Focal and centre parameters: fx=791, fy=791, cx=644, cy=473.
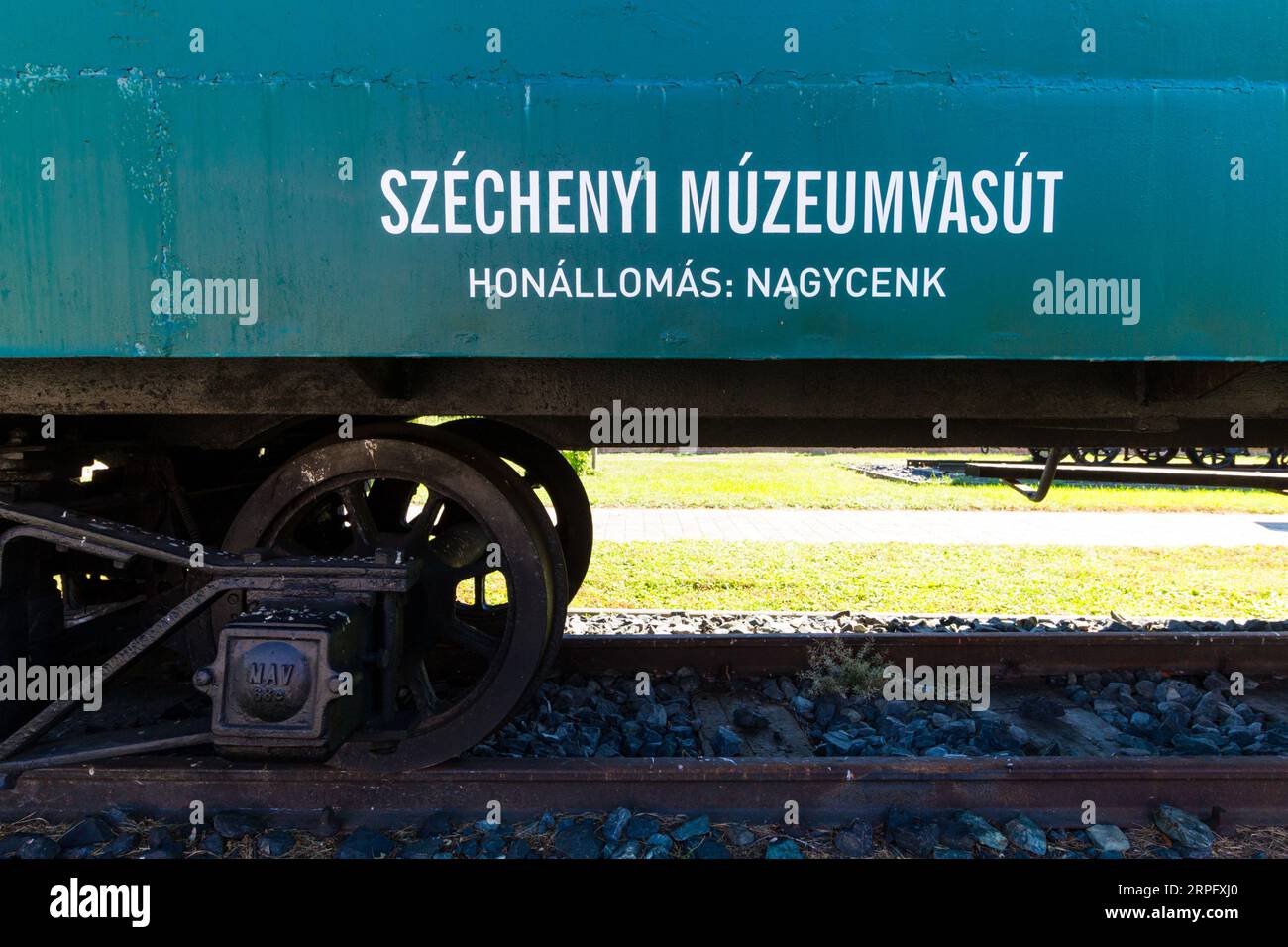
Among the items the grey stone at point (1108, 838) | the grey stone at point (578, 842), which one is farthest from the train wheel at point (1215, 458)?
the grey stone at point (578, 842)

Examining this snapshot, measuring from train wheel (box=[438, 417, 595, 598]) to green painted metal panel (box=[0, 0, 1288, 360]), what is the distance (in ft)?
4.95

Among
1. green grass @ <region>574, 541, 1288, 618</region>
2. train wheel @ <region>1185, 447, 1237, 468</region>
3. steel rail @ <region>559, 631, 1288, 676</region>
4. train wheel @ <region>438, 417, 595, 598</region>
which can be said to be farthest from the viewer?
train wheel @ <region>1185, 447, 1237, 468</region>

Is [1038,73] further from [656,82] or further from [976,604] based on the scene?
[976,604]

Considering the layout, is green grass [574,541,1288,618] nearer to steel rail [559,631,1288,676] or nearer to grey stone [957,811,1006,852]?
steel rail [559,631,1288,676]

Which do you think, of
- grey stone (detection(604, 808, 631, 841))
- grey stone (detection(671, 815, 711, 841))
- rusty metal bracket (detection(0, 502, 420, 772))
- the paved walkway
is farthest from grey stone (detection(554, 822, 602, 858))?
the paved walkway

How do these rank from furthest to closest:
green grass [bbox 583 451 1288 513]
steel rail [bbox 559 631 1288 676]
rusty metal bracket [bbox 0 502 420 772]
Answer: green grass [bbox 583 451 1288 513], steel rail [bbox 559 631 1288 676], rusty metal bracket [bbox 0 502 420 772]

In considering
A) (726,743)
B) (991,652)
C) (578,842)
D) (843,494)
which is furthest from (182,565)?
(843,494)

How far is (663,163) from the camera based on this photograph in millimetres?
2209

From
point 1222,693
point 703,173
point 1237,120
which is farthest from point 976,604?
point 703,173

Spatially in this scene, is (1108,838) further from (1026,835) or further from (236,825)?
(236,825)

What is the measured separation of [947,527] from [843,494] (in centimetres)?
307

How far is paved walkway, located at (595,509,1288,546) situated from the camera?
8641 mm

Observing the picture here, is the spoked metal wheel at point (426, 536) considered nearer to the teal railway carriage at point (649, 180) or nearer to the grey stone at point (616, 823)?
the grey stone at point (616, 823)
